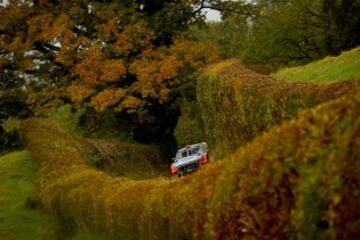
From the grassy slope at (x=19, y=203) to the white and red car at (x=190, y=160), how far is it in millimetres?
7744

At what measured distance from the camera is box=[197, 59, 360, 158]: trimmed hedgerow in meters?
13.2

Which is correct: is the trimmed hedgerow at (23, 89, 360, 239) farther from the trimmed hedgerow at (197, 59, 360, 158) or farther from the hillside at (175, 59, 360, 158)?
the trimmed hedgerow at (197, 59, 360, 158)

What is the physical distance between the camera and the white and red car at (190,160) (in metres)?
33.8

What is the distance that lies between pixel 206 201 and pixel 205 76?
69.8 ft

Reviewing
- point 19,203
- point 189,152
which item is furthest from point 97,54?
point 19,203

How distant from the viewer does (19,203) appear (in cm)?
2294

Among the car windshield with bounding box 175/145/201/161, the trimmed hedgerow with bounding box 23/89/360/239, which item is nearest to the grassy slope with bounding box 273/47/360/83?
the car windshield with bounding box 175/145/201/161

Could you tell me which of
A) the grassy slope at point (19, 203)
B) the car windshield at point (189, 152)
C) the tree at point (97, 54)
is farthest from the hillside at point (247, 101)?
the grassy slope at point (19, 203)

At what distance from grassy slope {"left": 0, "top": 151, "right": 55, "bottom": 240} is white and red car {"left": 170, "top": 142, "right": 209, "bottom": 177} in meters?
7.74

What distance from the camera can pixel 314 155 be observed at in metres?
4.97

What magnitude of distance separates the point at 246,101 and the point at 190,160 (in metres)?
15.6

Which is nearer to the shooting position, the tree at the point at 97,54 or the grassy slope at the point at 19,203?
the grassy slope at the point at 19,203

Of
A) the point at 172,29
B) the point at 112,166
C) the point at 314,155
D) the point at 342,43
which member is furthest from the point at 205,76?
→ the point at 342,43

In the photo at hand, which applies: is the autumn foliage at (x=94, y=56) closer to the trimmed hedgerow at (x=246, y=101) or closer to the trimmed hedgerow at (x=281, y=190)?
the trimmed hedgerow at (x=246, y=101)
